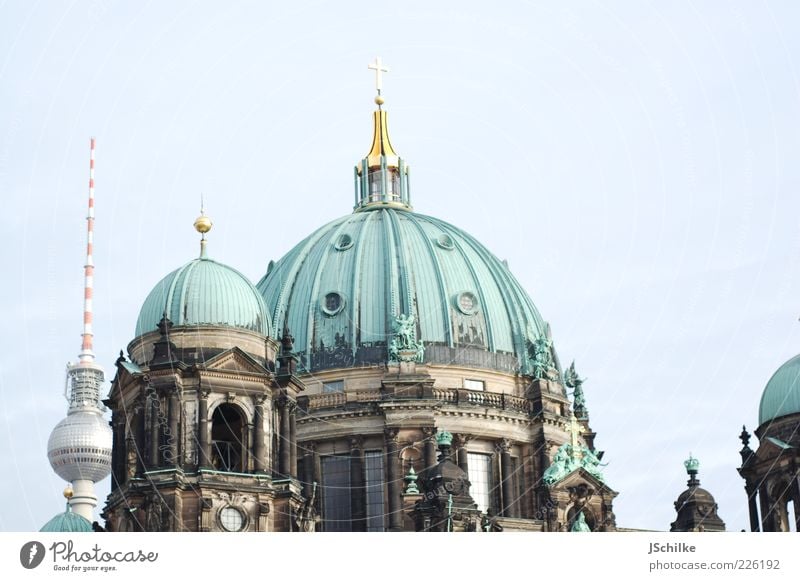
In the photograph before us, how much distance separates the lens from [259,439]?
254 feet

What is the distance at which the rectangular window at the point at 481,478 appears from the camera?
90938mm

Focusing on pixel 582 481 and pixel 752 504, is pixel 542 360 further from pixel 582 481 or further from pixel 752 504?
pixel 752 504

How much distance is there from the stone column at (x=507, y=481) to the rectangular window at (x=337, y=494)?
723cm

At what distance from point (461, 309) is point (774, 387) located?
1539cm

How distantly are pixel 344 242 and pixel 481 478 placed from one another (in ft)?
45.9

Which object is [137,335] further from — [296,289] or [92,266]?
[92,266]

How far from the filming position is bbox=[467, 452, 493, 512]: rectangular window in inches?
3580

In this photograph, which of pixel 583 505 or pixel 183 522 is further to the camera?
pixel 583 505

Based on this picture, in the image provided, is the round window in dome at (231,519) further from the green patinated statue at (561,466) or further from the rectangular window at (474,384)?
the rectangular window at (474,384)

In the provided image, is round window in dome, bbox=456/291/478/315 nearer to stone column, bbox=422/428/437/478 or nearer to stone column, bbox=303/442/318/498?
stone column, bbox=422/428/437/478
